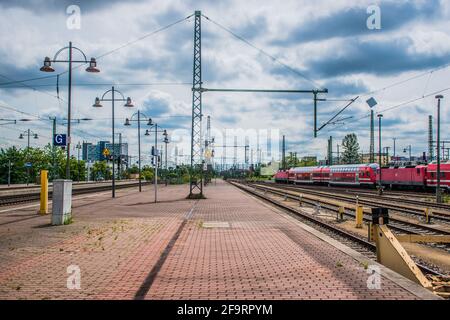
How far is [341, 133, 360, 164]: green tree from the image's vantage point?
143 meters

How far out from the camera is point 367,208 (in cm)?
2881

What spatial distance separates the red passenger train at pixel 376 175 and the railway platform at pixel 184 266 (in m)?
38.4

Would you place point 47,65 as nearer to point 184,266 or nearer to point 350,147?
point 184,266

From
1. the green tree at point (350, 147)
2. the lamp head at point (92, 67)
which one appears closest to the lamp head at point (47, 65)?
the lamp head at point (92, 67)

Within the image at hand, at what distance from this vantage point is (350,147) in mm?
144625

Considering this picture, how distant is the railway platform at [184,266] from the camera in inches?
280

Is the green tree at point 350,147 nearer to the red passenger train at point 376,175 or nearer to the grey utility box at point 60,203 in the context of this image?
the red passenger train at point 376,175

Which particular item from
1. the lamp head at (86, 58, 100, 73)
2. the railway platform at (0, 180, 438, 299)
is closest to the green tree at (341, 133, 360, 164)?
the lamp head at (86, 58, 100, 73)

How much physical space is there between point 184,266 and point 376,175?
2186 inches

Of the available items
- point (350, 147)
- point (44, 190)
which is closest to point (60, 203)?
point (44, 190)

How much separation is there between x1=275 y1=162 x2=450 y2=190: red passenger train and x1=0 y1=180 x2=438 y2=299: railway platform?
3842 centimetres
